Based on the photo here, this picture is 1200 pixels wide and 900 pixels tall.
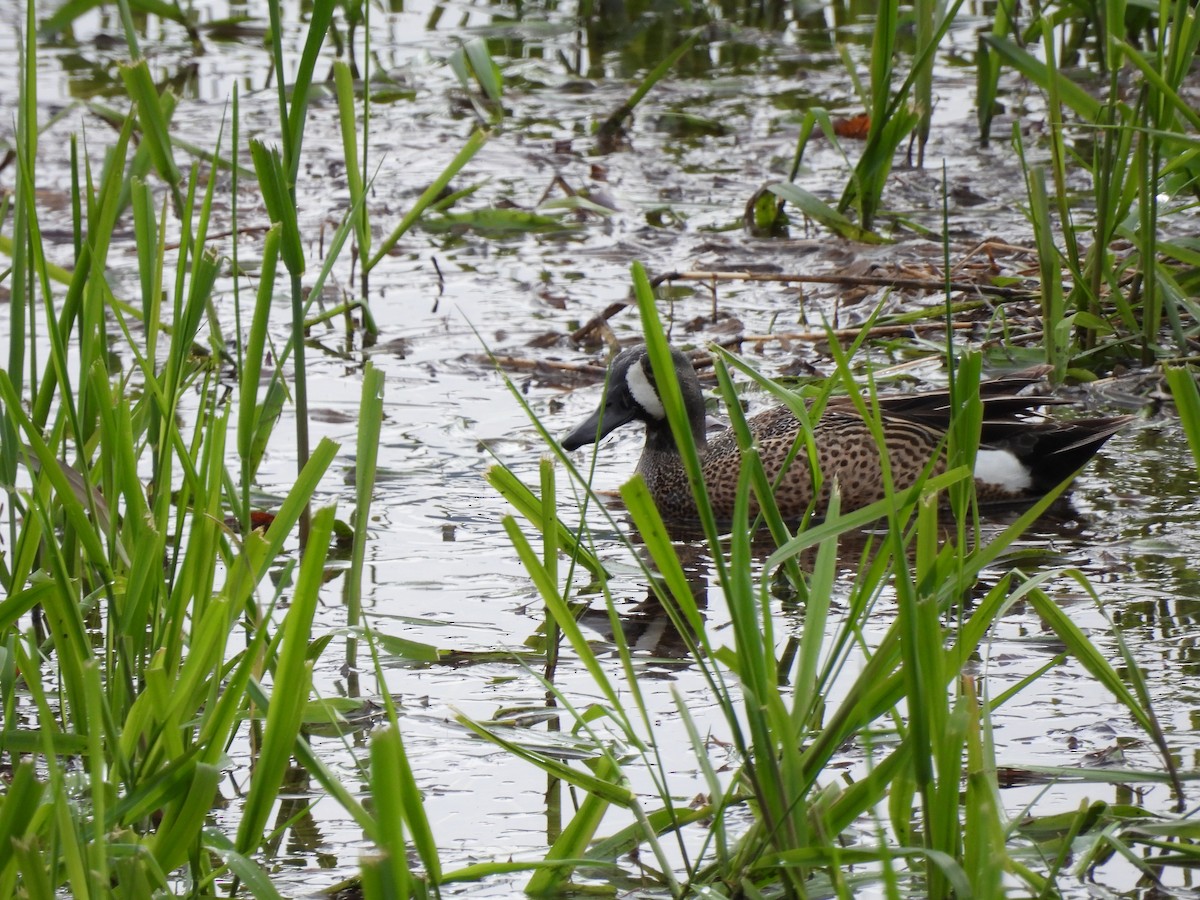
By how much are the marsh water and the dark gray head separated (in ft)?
0.62

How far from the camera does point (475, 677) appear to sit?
3332 mm

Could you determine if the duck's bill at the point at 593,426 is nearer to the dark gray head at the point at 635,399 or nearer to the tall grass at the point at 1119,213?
the dark gray head at the point at 635,399

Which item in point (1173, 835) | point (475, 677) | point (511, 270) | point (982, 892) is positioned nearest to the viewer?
point (982, 892)

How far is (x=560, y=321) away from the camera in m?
A: 5.96

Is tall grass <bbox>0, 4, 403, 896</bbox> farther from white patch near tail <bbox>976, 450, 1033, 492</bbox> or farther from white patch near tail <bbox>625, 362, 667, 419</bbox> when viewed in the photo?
white patch near tail <bbox>976, 450, 1033, 492</bbox>

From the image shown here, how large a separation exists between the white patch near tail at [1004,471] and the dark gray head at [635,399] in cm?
80

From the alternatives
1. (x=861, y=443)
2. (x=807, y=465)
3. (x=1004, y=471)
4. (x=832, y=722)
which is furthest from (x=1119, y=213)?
(x=832, y=722)

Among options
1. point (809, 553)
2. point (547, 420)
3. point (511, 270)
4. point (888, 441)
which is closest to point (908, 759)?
point (809, 553)

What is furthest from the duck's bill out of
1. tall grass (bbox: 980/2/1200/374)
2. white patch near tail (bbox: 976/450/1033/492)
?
tall grass (bbox: 980/2/1200/374)

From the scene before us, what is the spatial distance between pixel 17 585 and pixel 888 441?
8.78ft

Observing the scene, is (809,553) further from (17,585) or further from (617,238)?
(617,238)

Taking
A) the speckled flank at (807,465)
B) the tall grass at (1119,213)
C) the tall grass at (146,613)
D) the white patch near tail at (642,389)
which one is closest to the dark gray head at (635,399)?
the white patch near tail at (642,389)

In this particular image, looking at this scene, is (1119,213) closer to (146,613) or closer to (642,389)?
(642,389)

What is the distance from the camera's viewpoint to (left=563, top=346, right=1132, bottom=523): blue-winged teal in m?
4.54
